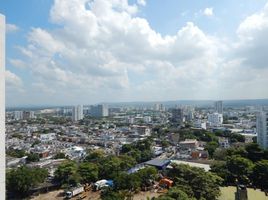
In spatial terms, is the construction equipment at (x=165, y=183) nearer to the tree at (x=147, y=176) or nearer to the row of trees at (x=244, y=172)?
the tree at (x=147, y=176)

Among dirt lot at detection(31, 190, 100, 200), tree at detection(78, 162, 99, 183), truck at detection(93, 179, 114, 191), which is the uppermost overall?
tree at detection(78, 162, 99, 183)

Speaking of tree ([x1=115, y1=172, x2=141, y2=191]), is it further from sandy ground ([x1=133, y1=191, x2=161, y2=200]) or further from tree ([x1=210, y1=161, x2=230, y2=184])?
tree ([x1=210, y1=161, x2=230, y2=184])

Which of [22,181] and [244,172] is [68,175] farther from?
[244,172]

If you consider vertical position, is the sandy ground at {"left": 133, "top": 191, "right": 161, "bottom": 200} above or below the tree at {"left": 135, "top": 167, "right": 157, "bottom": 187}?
below

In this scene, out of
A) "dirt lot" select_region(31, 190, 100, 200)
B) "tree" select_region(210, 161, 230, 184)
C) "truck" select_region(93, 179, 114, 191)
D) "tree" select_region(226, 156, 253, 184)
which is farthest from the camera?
"truck" select_region(93, 179, 114, 191)

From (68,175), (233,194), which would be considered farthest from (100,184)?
(233,194)

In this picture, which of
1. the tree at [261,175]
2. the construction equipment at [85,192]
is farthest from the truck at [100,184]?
the tree at [261,175]

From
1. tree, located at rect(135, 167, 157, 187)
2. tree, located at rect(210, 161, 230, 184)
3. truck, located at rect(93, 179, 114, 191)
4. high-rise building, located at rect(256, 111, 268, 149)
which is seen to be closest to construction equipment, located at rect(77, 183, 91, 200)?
truck, located at rect(93, 179, 114, 191)

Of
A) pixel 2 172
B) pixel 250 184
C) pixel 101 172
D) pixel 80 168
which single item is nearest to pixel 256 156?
pixel 250 184
